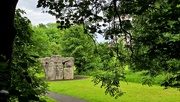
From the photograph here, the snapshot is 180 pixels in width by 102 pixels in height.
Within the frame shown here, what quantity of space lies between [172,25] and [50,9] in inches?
94.9

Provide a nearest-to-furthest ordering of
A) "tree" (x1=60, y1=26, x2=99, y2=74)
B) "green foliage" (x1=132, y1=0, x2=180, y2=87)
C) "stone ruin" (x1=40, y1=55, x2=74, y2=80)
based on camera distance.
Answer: "green foliage" (x1=132, y1=0, x2=180, y2=87), "stone ruin" (x1=40, y1=55, x2=74, y2=80), "tree" (x1=60, y1=26, x2=99, y2=74)

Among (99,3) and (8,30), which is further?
(99,3)

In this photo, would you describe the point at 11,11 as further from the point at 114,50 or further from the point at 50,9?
the point at 114,50

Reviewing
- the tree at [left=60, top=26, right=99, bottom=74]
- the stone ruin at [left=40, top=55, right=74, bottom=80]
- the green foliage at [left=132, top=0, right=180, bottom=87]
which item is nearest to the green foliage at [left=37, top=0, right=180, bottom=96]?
the green foliage at [left=132, top=0, right=180, bottom=87]

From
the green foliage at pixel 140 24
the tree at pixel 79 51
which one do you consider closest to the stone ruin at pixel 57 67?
the tree at pixel 79 51

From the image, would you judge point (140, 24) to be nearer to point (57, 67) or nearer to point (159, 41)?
point (159, 41)

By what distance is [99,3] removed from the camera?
5246 mm

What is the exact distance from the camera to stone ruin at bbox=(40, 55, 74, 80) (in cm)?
3034

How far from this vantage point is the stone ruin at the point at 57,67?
3034 cm

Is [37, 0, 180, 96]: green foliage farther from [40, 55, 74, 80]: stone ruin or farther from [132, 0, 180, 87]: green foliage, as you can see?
[40, 55, 74, 80]: stone ruin

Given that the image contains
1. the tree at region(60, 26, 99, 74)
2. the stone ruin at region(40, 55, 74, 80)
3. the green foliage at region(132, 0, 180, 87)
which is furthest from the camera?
the tree at region(60, 26, 99, 74)

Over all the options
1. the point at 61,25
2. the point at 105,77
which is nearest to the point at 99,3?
the point at 61,25

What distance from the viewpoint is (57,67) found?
3080cm

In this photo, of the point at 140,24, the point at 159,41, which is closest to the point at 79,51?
the point at 140,24
